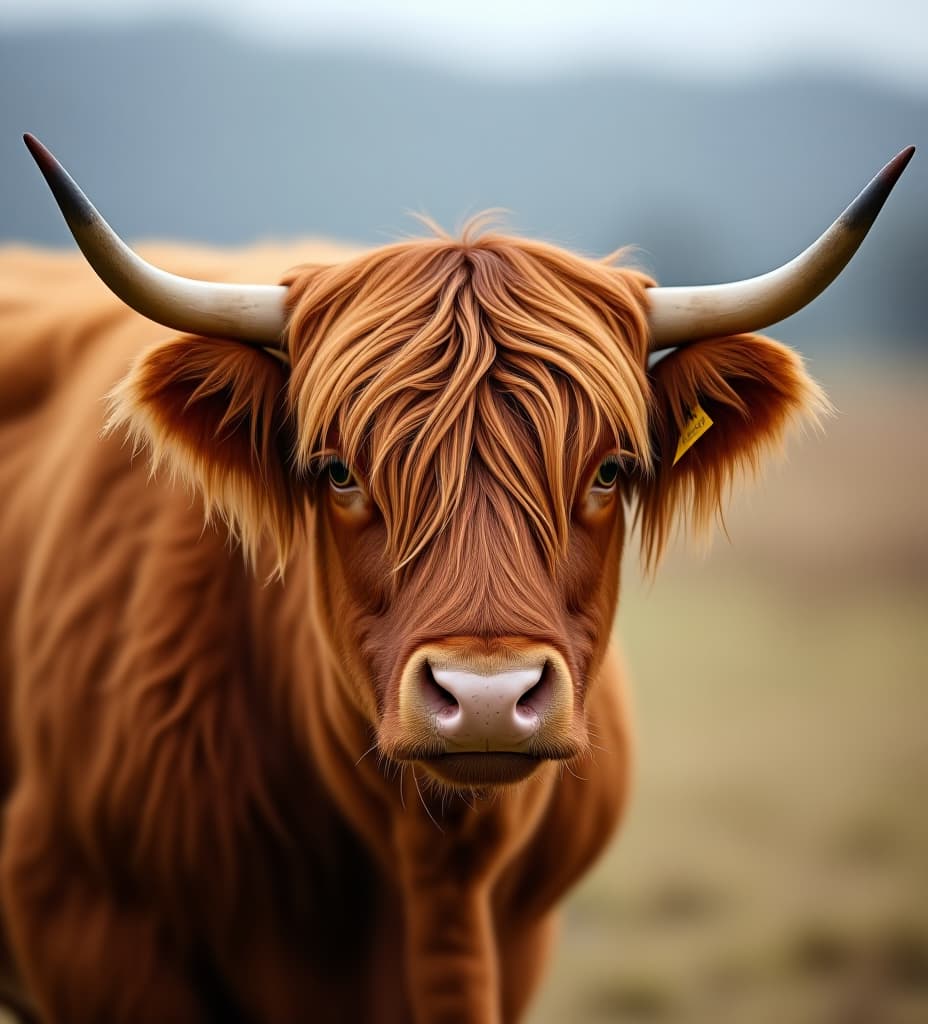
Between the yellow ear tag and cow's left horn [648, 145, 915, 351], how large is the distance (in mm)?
144

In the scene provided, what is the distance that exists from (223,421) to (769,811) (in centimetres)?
716

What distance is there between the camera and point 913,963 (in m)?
6.09

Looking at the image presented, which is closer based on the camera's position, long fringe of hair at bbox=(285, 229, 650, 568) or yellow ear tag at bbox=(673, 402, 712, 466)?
long fringe of hair at bbox=(285, 229, 650, 568)

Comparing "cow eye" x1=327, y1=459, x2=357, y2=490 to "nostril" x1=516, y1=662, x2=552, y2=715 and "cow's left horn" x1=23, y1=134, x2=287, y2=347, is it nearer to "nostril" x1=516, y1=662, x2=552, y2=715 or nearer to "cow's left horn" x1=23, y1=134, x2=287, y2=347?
"cow's left horn" x1=23, y1=134, x2=287, y2=347

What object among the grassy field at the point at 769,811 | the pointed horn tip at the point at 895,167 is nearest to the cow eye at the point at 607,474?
the pointed horn tip at the point at 895,167

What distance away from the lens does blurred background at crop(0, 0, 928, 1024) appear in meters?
6.61

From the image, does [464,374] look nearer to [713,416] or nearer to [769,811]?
[713,416]

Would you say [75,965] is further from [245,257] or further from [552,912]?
[245,257]

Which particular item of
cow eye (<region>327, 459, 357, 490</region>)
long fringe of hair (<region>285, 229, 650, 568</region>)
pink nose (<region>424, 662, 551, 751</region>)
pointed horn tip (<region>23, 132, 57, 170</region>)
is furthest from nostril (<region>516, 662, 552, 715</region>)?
pointed horn tip (<region>23, 132, 57, 170</region>)

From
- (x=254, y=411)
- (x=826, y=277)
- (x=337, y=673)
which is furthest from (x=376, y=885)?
(x=826, y=277)

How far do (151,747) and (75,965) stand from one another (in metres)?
0.58

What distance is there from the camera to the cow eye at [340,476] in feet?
7.53

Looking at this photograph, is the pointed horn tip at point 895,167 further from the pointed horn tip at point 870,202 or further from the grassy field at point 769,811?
the grassy field at point 769,811

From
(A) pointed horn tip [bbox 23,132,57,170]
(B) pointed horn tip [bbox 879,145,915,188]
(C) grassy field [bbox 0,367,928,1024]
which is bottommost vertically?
(C) grassy field [bbox 0,367,928,1024]
